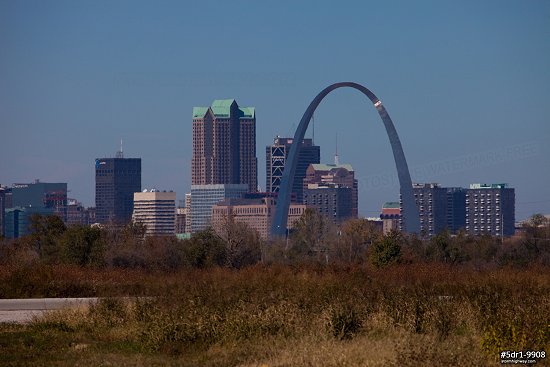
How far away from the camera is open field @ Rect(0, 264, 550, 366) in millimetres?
17016

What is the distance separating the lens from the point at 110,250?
59.7 meters

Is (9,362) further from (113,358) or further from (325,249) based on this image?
(325,249)

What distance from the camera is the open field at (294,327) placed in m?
17.0

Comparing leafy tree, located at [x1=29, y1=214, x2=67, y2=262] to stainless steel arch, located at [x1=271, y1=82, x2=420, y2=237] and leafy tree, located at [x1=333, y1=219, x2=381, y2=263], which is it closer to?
leafy tree, located at [x1=333, y1=219, x2=381, y2=263]

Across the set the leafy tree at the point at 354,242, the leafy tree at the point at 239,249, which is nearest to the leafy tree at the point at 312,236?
the leafy tree at the point at 354,242

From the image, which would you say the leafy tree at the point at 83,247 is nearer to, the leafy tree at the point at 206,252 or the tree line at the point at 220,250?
the tree line at the point at 220,250

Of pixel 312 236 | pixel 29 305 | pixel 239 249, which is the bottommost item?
pixel 29 305

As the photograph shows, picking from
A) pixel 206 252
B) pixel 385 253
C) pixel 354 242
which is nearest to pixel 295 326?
pixel 385 253

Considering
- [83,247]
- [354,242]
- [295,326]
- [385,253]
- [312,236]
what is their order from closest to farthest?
1. [295,326]
2. [385,253]
3. [83,247]
4. [354,242]
5. [312,236]

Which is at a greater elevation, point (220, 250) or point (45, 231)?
point (45, 231)

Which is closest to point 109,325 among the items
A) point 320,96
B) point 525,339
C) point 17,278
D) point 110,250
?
point 525,339

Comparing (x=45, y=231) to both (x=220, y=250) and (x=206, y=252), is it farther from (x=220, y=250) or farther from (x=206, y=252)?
(x=206, y=252)

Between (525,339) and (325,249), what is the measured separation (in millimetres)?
64711

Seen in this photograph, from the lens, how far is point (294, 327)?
1989 cm
